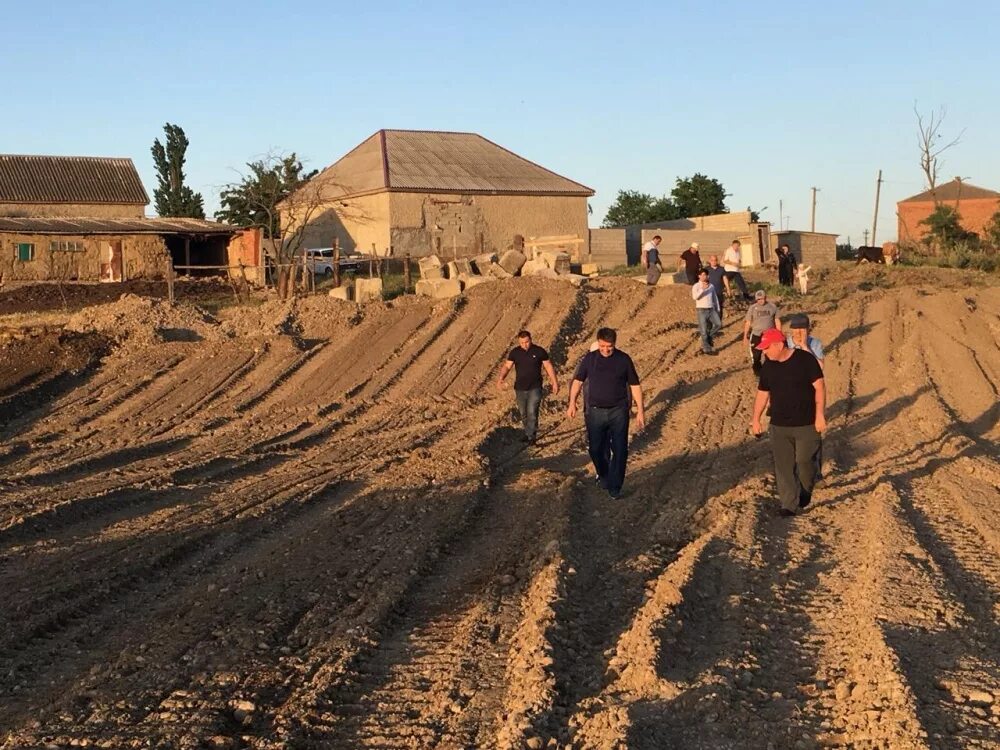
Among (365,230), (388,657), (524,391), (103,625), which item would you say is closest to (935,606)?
(388,657)

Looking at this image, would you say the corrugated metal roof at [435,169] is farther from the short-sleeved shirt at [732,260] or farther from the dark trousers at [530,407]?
the dark trousers at [530,407]

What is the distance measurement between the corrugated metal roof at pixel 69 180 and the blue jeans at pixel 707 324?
30.4 meters

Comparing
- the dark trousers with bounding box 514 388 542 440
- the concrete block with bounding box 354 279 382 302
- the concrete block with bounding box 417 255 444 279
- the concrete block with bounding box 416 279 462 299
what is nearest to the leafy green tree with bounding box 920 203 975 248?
the concrete block with bounding box 417 255 444 279

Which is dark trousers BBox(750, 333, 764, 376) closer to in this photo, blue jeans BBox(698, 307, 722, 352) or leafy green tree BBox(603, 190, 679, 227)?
blue jeans BBox(698, 307, 722, 352)

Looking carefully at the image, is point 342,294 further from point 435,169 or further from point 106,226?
point 435,169

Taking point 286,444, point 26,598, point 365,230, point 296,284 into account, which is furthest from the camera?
point 365,230

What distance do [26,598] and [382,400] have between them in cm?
1169

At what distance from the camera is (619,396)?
434 inches

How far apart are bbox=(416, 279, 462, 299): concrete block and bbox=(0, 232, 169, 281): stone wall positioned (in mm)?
11762

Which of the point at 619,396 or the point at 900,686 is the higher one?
the point at 619,396

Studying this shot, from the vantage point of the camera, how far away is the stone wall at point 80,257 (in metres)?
35.6

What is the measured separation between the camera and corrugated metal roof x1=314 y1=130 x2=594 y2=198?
4434 cm

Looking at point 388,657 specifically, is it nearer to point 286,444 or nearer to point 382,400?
point 286,444

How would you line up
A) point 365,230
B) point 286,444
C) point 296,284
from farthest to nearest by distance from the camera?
point 365,230, point 296,284, point 286,444
